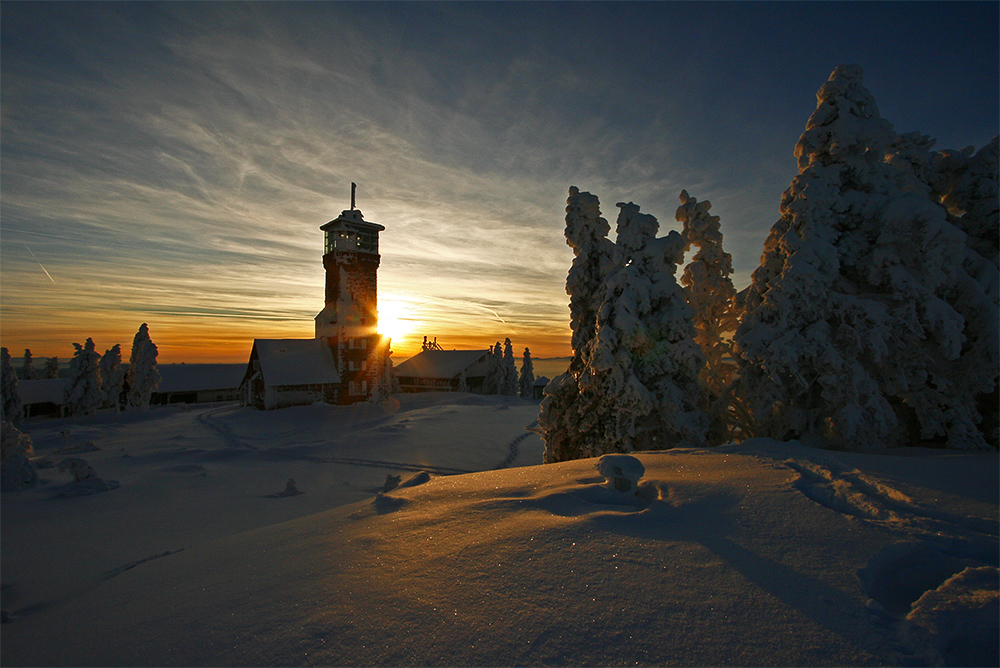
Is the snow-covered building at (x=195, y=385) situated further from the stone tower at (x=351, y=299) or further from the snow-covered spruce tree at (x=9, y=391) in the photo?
the stone tower at (x=351, y=299)

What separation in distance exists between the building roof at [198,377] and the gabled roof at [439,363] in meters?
23.3

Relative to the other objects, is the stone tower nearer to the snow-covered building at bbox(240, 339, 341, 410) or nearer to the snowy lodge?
the snowy lodge

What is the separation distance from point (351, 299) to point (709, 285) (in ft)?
104

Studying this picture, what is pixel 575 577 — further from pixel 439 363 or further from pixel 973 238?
pixel 439 363

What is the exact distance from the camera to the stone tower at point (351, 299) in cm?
3903

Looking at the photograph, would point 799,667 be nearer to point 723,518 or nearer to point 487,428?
point 723,518

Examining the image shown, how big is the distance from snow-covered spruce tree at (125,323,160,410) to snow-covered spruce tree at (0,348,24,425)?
30.8 feet

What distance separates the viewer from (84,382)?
4619 cm

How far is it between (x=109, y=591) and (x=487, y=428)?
2535cm

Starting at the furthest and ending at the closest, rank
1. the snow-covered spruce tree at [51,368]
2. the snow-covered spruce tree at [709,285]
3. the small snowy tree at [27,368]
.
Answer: the snow-covered spruce tree at [51,368] → the small snowy tree at [27,368] → the snow-covered spruce tree at [709,285]

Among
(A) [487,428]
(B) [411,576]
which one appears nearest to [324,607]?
(B) [411,576]

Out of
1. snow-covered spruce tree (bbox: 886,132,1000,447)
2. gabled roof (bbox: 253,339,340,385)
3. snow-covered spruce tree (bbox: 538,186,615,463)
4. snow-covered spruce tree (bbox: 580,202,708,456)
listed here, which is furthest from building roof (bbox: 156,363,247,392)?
snow-covered spruce tree (bbox: 886,132,1000,447)

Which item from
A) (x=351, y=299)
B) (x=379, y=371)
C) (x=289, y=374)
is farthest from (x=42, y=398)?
(x=379, y=371)

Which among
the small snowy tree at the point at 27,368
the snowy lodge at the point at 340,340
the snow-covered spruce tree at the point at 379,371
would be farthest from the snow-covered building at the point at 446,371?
the small snowy tree at the point at 27,368
